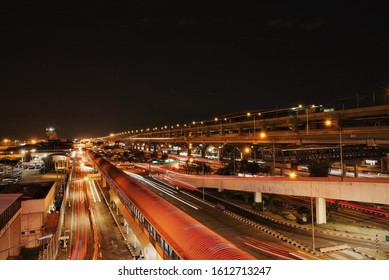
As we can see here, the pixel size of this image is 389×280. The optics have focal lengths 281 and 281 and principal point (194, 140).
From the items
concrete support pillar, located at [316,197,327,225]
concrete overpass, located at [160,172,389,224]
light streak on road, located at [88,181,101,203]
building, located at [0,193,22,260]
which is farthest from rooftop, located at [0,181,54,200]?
concrete support pillar, located at [316,197,327,225]

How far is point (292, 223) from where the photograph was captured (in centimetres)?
1864

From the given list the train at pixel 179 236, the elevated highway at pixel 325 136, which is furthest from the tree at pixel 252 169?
the train at pixel 179 236

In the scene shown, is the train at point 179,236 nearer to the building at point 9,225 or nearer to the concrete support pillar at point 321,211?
the building at point 9,225

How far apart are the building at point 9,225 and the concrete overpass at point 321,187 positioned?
579 inches

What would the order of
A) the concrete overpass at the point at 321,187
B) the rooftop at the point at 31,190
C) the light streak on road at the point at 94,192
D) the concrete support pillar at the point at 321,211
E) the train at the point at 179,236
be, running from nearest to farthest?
the train at the point at 179,236, the concrete overpass at the point at 321,187, the concrete support pillar at the point at 321,211, the rooftop at the point at 31,190, the light streak on road at the point at 94,192

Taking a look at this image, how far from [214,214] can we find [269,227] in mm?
4352

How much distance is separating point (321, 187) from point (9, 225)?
16237 mm

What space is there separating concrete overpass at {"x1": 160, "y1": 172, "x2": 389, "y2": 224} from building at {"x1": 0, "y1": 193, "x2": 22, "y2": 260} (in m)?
14.7

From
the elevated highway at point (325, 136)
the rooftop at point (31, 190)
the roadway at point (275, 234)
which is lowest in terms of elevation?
the roadway at point (275, 234)

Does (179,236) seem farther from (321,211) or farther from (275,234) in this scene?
(321,211)

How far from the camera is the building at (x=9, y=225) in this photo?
1226 centimetres

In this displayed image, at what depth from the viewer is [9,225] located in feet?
43.6

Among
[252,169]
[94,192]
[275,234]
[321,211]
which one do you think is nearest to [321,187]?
[321,211]
